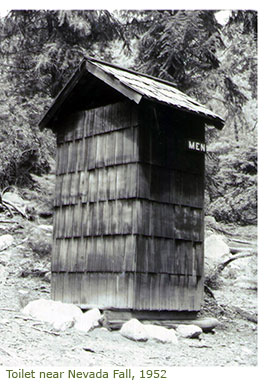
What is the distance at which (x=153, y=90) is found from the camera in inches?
438

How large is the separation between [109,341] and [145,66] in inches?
420

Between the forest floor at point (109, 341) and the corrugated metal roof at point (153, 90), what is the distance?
4640 mm

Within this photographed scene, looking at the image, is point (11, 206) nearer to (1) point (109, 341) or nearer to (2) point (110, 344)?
(1) point (109, 341)

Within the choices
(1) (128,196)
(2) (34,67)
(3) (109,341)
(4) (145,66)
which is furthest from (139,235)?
(2) (34,67)

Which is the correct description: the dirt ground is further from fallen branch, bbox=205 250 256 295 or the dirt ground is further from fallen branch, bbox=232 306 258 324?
fallen branch, bbox=205 250 256 295

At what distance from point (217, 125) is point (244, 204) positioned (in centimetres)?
519

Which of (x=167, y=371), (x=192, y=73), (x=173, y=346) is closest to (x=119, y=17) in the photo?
(x=192, y=73)

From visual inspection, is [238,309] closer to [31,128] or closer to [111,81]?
[111,81]

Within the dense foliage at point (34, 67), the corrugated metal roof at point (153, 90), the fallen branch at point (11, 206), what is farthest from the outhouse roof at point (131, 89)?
the fallen branch at point (11, 206)

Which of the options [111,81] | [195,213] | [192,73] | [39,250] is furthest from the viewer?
[192,73]

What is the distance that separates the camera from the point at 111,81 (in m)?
10.9

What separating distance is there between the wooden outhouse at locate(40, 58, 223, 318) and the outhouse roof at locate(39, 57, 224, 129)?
0.03 metres

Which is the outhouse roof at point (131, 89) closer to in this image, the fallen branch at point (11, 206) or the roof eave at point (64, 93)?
the roof eave at point (64, 93)

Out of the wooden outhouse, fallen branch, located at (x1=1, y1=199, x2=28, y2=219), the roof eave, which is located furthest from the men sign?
fallen branch, located at (x1=1, y1=199, x2=28, y2=219)
